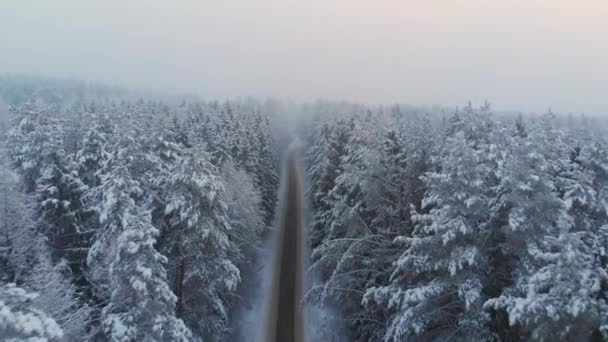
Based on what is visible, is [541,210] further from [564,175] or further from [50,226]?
[50,226]

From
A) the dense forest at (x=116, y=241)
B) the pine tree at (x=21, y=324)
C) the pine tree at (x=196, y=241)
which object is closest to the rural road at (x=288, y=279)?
the dense forest at (x=116, y=241)

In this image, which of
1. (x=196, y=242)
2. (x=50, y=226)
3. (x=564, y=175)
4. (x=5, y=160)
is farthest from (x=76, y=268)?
(x=564, y=175)

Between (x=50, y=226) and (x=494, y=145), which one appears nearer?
(x=494, y=145)

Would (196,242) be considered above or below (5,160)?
below

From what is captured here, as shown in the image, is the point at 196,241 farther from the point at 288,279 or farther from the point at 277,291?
the point at 288,279

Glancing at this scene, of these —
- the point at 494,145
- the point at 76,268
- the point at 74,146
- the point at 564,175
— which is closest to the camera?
the point at 494,145

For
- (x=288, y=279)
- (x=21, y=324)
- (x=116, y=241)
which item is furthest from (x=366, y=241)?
(x=288, y=279)

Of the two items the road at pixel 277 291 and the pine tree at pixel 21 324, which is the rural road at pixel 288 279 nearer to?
the road at pixel 277 291

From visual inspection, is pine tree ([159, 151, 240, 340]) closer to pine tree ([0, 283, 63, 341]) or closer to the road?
the road

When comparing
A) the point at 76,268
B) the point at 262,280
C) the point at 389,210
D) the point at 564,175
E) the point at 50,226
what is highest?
the point at 564,175
